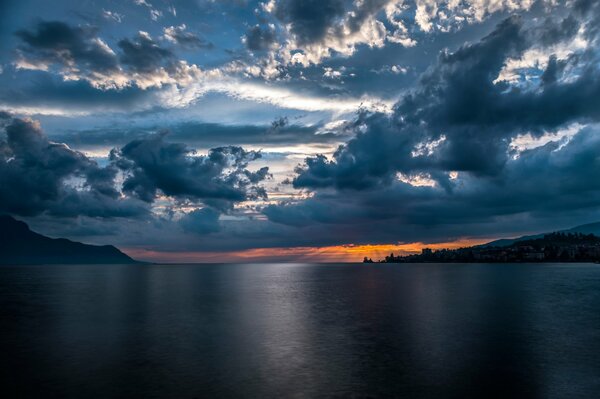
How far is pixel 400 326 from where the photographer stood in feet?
201

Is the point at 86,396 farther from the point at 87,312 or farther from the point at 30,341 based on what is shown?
the point at 87,312

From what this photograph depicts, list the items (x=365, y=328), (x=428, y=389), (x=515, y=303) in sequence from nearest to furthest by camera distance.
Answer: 1. (x=428, y=389)
2. (x=365, y=328)
3. (x=515, y=303)

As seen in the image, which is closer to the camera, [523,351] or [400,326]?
[523,351]

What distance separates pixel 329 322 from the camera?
66.0m

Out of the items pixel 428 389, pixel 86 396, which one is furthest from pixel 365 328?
pixel 86 396

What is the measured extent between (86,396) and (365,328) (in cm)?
3872

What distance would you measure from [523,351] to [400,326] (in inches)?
755

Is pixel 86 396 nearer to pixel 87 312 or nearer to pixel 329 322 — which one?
pixel 329 322

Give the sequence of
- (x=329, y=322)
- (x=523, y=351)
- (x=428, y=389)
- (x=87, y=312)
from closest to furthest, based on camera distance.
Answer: (x=428, y=389), (x=523, y=351), (x=329, y=322), (x=87, y=312)

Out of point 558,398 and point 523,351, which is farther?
point 523,351

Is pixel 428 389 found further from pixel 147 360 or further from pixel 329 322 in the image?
pixel 329 322

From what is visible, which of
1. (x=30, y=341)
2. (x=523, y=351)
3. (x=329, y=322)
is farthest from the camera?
(x=329, y=322)

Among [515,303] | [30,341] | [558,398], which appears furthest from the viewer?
[515,303]

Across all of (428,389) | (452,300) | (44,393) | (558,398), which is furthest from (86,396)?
(452,300)
